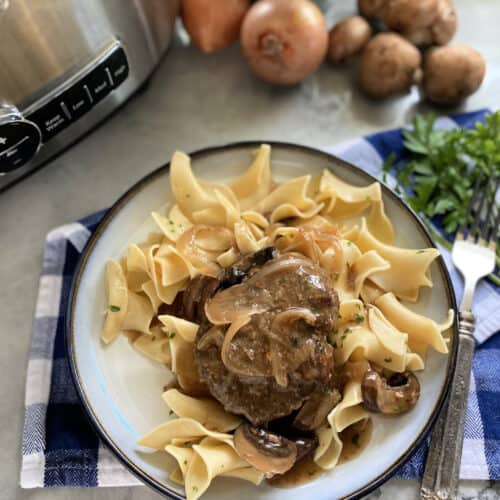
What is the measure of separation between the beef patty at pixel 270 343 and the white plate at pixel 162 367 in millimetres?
289

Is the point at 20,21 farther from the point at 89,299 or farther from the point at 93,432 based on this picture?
the point at 93,432

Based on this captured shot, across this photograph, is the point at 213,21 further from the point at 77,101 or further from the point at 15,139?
the point at 15,139

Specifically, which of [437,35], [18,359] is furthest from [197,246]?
[437,35]

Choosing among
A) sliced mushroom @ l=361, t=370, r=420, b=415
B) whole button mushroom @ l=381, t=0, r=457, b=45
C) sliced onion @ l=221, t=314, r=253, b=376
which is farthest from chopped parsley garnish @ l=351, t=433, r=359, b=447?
whole button mushroom @ l=381, t=0, r=457, b=45

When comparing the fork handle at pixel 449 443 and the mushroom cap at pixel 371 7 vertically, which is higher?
the mushroom cap at pixel 371 7

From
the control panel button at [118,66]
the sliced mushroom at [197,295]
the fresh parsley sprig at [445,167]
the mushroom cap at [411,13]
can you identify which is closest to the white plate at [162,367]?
the sliced mushroom at [197,295]

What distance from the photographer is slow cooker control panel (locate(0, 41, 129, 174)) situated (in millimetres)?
2701

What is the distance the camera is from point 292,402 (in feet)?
8.19

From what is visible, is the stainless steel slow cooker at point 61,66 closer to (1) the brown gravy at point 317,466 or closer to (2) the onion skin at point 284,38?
(2) the onion skin at point 284,38

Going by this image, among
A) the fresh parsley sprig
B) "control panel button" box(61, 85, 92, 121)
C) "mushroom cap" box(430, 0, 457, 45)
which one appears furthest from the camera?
"mushroom cap" box(430, 0, 457, 45)

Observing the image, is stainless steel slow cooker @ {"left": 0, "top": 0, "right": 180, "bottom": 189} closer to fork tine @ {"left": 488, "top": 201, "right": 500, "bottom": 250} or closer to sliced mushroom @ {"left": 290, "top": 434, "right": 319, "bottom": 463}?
sliced mushroom @ {"left": 290, "top": 434, "right": 319, "bottom": 463}

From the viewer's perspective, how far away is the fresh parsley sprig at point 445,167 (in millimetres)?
3221

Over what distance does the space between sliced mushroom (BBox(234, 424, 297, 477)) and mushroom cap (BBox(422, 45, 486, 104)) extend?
2356 mm

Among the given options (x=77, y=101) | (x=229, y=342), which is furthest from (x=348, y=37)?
(x=229, y=342)
